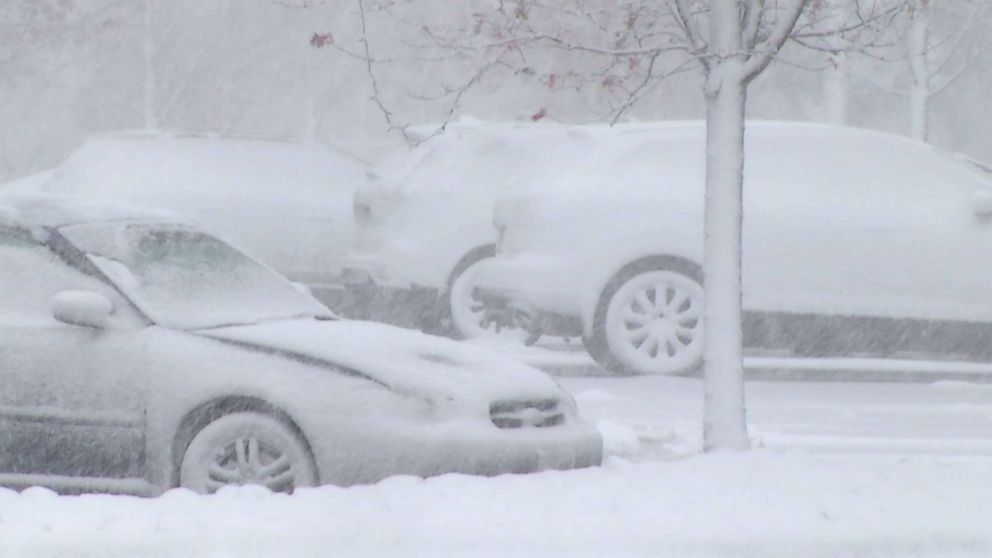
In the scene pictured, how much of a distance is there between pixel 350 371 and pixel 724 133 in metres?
2.16

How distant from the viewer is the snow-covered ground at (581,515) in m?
6.22

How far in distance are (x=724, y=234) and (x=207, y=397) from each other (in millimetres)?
2530

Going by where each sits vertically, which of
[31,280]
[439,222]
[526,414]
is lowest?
[526,414]

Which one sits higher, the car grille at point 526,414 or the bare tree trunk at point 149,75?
the bare tree trunk at point 149,75

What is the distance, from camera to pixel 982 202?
1253 cm

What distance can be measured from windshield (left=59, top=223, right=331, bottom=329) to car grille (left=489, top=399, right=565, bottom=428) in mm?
1239

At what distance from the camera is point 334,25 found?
32500mm

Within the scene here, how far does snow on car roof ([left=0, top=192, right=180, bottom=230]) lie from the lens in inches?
307

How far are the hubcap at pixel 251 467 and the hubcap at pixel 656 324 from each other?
543 cm

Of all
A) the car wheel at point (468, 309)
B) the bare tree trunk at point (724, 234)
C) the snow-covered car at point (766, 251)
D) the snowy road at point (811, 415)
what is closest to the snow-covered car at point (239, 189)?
the car wheel at point (468, 309)

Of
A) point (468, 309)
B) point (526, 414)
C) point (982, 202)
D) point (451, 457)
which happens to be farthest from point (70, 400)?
point (982, 202)

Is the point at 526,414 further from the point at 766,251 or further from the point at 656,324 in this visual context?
the point at 766,251

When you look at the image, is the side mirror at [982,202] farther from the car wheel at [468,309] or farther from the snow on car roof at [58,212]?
the snow on car roof at [58,212]

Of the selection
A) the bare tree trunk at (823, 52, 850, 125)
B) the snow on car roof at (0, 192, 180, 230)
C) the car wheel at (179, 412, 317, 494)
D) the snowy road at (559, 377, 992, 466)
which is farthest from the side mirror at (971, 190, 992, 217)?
the bare tree trunk at (823, 52, 850, 125)
